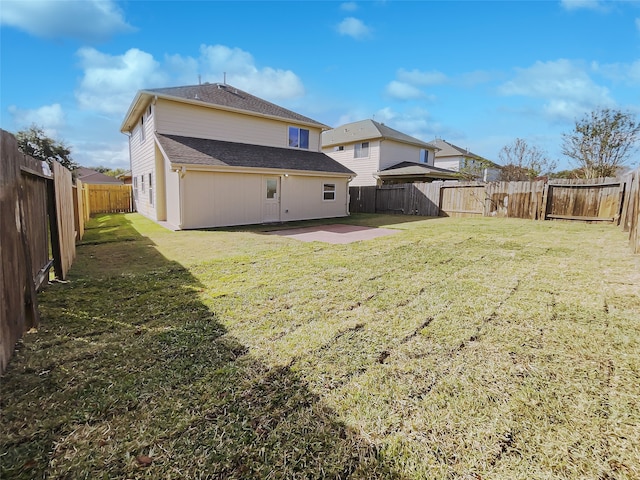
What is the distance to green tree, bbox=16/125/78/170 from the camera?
26250 mm

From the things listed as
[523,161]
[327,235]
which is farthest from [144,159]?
[523,161]

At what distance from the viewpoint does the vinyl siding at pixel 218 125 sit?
42.1ft

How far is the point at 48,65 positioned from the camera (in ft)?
57.6

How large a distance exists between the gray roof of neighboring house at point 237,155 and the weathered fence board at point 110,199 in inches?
360

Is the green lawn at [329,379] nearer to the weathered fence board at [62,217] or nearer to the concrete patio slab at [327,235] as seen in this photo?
the weathered fence board at [62,217]

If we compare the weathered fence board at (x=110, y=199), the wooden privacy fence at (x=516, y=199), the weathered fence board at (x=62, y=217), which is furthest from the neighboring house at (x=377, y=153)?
the weathered fence board at (x=62, y=217)

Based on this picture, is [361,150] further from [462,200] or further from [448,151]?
[448,151]

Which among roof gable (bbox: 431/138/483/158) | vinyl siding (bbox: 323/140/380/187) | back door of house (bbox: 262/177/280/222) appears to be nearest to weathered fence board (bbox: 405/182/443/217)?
vinyl siding (bbox: 323/140/380/187)

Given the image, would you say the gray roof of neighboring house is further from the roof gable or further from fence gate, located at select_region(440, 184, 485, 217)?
the roof gable

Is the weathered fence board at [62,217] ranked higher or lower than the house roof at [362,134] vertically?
lower

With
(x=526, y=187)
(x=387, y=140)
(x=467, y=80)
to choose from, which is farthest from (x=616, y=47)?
(x=467, y=80)

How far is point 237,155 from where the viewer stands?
13.4m

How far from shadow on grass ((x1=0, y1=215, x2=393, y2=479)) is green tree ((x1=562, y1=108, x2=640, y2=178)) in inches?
980

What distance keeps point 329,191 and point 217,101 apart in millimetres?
6839
